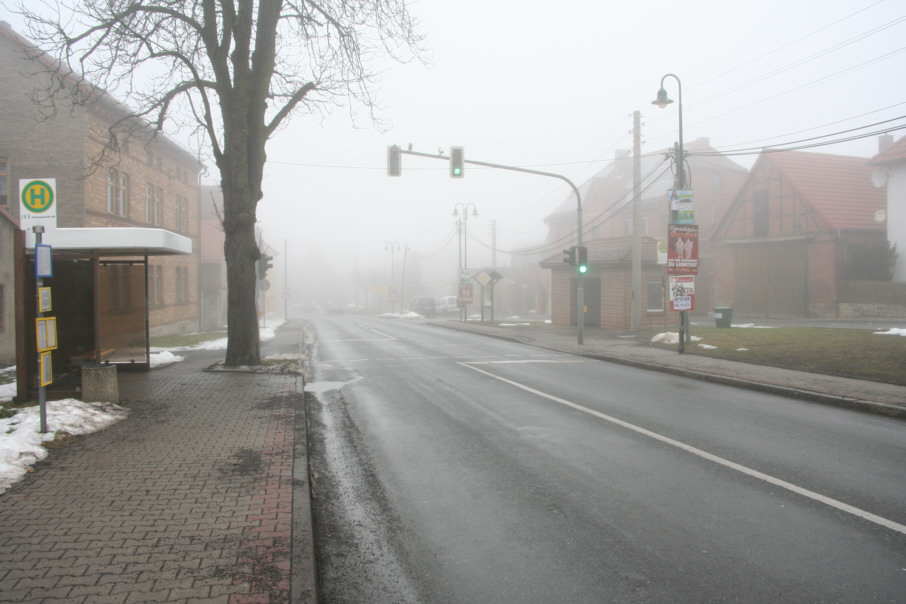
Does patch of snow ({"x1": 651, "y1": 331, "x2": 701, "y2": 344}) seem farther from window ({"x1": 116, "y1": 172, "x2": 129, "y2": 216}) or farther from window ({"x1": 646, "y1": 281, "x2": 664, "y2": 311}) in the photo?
window ({"x1": 116, "y1": 172, "x2": 129, "y2": 216})

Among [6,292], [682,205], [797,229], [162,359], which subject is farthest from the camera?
[797,229]

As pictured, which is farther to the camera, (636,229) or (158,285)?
(158,285)

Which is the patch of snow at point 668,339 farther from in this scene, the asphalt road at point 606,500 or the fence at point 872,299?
the fence at point 872,299

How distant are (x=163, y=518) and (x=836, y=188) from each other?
40.0 m

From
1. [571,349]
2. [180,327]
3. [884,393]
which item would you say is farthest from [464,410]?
[180,327]

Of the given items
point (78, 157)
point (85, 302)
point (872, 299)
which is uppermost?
point (78, 157)

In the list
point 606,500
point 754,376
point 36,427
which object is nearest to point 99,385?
point 36,427

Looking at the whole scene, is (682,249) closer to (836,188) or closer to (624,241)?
(624,241)

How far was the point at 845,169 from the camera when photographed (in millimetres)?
37469

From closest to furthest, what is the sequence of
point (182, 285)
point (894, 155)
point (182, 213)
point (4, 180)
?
point (4, 180) → point (894, 155) → point (182, 285) → point (182, 213)

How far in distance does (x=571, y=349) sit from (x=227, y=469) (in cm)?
1373

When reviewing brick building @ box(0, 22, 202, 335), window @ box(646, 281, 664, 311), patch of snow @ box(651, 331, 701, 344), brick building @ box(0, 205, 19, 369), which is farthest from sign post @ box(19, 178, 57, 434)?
window @ box(646, 281, 664, 311)

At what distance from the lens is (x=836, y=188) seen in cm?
3556

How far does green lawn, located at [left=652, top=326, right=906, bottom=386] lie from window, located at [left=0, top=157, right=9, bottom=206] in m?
21.5
